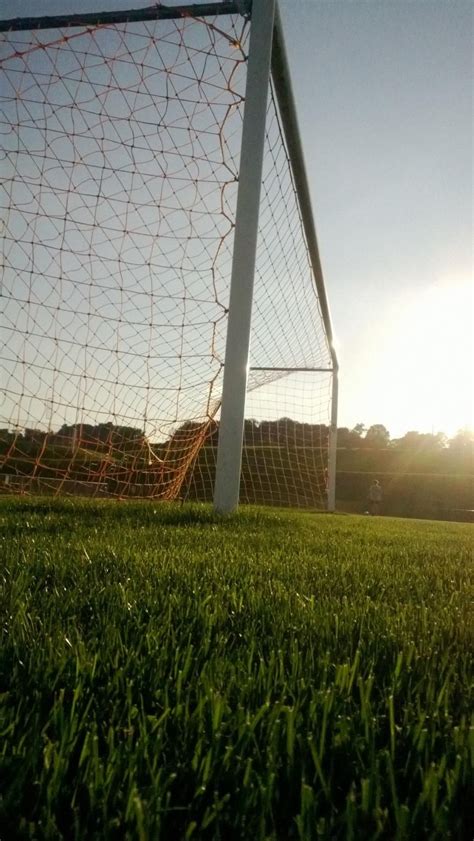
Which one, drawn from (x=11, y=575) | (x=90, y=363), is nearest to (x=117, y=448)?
(x=90, y=363)

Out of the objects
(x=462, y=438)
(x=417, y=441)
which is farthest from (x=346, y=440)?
(x=462, y=438)

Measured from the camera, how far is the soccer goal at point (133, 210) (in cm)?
463

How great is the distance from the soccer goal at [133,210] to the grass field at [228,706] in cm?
288

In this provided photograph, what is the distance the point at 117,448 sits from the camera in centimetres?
591

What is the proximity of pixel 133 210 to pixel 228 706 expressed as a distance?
4802 mm

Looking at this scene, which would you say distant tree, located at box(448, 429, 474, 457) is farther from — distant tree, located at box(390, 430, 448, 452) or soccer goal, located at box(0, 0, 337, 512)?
soccer goal, located at box(0, 0, 337, 512)

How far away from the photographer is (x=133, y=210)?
502 cm

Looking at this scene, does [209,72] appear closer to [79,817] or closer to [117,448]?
[117,448]

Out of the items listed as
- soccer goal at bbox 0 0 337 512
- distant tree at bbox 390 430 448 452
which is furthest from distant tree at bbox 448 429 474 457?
soccer goal at bbox 0 0 337 512

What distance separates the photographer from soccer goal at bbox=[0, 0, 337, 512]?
4633 millimetres

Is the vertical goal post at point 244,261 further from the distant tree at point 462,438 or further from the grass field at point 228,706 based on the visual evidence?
the distant tree at point 462,438

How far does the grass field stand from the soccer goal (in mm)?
2876

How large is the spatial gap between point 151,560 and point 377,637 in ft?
3.53

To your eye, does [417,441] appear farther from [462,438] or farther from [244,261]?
[244,261]
